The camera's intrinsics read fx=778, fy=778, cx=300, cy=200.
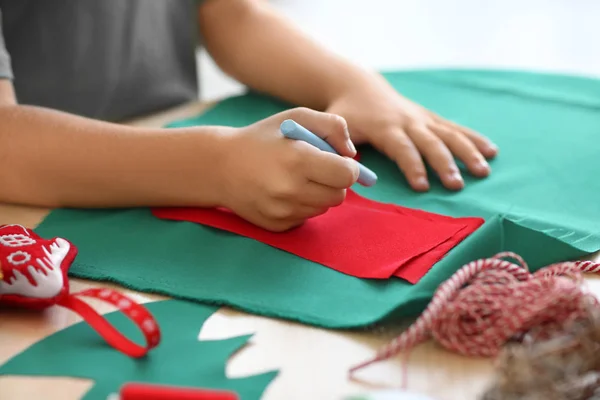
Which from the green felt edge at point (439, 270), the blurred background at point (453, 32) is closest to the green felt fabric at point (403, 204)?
the green felt edge at point (439, 270)

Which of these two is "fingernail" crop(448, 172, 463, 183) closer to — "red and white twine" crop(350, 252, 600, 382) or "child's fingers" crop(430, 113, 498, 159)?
"child's fingers" crop(430, 113, 498, 159)

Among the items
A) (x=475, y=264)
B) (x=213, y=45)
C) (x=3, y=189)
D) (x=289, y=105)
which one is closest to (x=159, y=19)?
(x=213, y=45)

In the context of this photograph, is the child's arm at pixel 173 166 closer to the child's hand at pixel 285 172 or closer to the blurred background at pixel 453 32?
the child's hand at pixel 285 172

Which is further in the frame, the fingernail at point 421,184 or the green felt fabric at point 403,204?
the fingernail at point 421,184

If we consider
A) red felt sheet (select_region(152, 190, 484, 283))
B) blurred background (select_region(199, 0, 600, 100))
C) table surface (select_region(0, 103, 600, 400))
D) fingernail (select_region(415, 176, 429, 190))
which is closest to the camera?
table surface (select_region(0, 103, 600, 400))

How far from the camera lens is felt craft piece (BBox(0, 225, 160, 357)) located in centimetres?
48

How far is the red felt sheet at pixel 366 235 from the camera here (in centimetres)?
55

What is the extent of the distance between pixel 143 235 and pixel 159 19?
40cm

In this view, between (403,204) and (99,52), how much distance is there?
41 centimetres

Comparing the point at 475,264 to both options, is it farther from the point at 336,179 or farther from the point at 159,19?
the point at 159,19

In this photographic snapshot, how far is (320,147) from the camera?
58 centimetres

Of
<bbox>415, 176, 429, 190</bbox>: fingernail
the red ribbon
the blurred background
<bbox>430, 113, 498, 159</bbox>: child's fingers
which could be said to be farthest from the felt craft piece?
the blurred background

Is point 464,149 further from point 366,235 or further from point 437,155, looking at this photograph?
point 366,235

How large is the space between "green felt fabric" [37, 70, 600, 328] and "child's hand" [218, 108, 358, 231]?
30 mm
